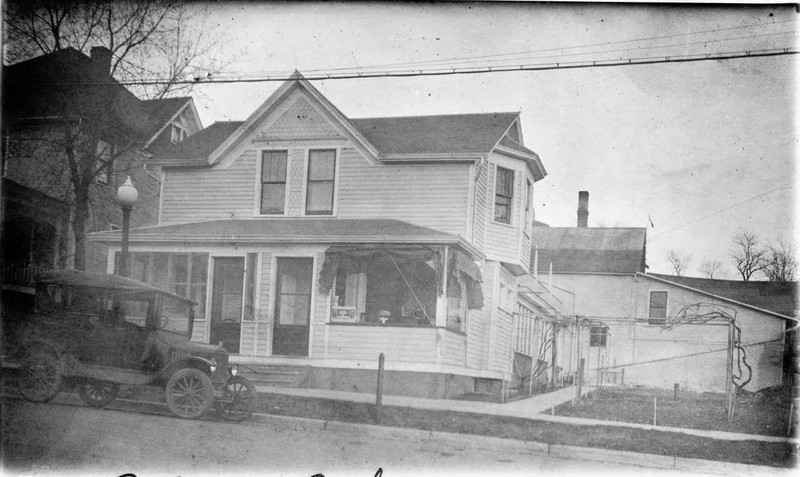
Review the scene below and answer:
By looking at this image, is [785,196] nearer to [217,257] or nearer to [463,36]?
[463,36]

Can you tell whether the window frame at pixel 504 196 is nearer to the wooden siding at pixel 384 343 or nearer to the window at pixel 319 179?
the window at pixel 319 179

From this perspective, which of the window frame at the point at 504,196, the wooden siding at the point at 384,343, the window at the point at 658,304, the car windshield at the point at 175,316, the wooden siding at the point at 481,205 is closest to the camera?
the car windshield at the point at 175,316

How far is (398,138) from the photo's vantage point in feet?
40.5

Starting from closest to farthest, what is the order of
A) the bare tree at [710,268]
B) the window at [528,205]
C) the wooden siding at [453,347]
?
the bare tree at [710,268], the wooden siding at [453,347], the window at [528,205]

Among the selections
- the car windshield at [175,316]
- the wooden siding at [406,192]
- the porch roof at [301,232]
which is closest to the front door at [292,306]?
the porch roof at [301,232]

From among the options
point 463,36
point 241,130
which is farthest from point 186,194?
point 463,36

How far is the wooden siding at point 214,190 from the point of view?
1254 cm

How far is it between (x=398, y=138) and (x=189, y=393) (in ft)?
17.1

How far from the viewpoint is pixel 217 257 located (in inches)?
466

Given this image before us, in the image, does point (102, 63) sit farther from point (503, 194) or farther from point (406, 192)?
point (503, 194)

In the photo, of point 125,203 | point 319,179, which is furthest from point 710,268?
point 125,203

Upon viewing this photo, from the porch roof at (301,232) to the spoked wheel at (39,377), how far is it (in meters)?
2.57

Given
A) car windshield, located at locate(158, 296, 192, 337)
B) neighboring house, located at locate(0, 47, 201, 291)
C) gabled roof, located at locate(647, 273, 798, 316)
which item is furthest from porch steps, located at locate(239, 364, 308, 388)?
gabled roof, located at locate(647, 273, 798, 316)

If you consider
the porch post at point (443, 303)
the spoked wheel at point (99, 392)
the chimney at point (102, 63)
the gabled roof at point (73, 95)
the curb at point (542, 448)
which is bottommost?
the curb at point (542, 448)
